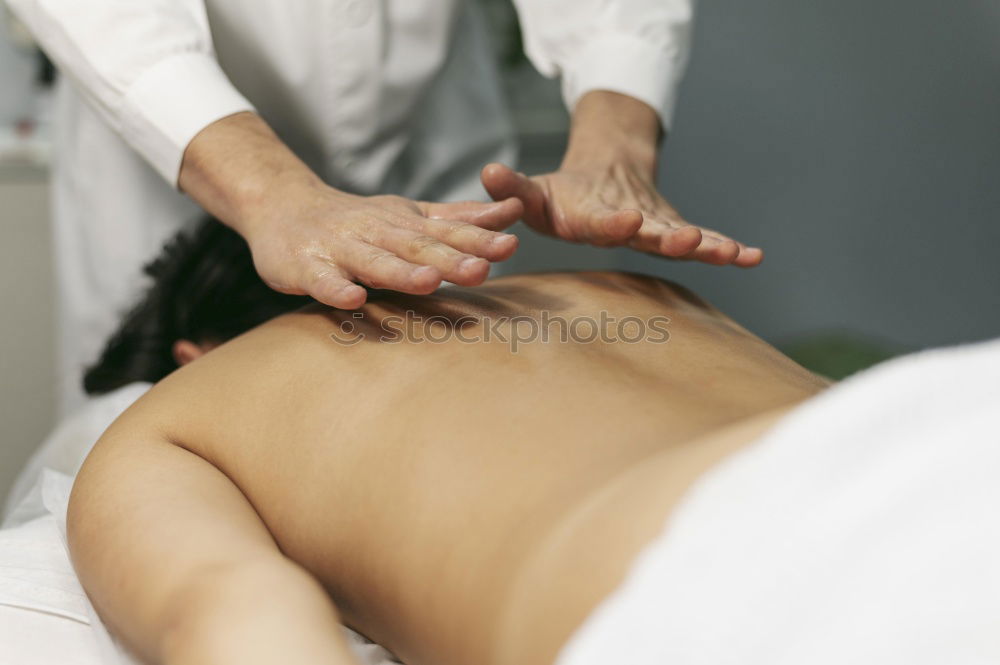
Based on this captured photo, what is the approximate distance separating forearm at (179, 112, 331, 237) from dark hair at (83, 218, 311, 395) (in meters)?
0.16

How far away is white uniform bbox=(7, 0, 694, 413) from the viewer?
124cm

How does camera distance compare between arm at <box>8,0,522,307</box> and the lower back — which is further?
arm at <box>8,0,522,307</box>

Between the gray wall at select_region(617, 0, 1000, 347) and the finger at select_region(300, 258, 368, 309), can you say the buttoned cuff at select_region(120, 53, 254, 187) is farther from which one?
the gray wall at select_region(617, 0, 1000, 347)

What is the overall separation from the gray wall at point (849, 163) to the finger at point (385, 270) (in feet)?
6.39

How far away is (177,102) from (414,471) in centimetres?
66

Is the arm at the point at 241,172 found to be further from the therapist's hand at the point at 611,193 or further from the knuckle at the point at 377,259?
the therapist's hand at the point at 611,193

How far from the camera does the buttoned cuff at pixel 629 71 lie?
4.92ft

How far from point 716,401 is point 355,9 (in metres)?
0.88

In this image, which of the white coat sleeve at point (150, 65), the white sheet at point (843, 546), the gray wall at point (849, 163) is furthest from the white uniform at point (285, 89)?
the gray wall at point (849, 163)

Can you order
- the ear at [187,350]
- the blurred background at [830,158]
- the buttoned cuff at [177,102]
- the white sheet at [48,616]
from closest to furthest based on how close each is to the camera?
the white sheet at [48,616], the buttoned cuff at [177,102], the ear at [187,350], the blurred background at [830,158]

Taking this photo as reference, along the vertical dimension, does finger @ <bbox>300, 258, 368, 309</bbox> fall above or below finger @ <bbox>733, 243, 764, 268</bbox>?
below

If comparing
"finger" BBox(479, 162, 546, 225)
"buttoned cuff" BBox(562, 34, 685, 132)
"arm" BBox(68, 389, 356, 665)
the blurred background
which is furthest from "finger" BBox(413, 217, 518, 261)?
the blurred background

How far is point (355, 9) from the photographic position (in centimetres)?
142

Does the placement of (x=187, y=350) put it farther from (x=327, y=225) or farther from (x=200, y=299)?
(x=327, y=225)
